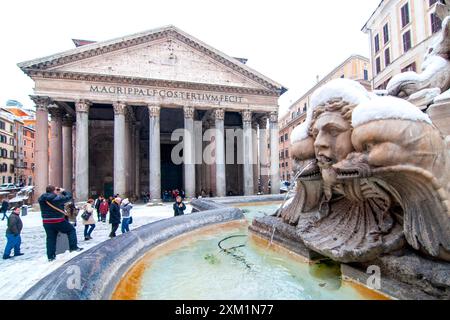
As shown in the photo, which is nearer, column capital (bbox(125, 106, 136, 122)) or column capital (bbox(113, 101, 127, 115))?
column capital (bbox(113, 101, 127, 115))

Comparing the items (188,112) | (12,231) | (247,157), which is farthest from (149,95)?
(12,231)

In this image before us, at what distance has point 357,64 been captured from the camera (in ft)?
115

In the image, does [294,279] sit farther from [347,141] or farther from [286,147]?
[286,147]

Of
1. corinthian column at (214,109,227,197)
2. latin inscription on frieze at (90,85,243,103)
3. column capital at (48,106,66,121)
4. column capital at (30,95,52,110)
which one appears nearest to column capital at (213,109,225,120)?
corinthian column at (214,109,227,197)

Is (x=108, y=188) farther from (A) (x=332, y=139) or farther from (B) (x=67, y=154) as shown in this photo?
(A) (x=332, y=139)

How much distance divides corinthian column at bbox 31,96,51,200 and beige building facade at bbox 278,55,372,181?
20951 mm

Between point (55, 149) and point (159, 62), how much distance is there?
9896 millimetres

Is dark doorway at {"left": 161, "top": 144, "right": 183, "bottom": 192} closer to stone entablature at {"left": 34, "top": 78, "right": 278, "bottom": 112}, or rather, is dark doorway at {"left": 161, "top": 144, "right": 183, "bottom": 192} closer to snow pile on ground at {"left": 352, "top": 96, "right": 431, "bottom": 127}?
stone entablature at {"left": 34, "top": 78, "right": 278, "bottom": 112}

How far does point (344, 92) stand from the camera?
82.7 inches

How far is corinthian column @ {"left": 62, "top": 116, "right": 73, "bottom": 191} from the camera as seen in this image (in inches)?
837

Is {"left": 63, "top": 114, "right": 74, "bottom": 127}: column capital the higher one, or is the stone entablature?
the stone entablature

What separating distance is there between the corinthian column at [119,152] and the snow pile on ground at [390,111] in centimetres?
1898
